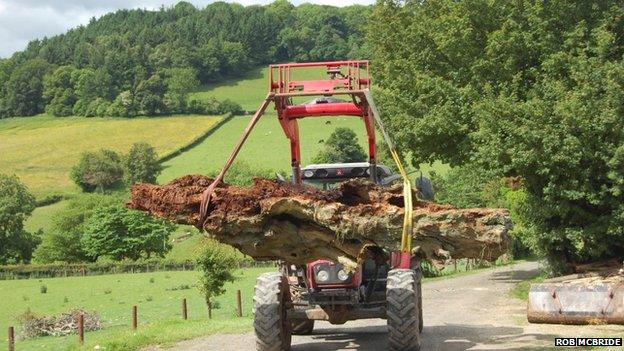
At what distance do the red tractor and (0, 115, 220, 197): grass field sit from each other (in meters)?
90.3

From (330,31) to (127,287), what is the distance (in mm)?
97103

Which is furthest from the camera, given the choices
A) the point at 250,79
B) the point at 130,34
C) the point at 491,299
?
the point at 130,34

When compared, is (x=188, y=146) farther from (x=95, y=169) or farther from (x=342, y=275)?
(x=342, y=275)

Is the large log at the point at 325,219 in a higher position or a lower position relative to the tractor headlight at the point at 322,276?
higher

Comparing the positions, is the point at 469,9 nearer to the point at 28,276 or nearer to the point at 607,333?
the point at 607,333

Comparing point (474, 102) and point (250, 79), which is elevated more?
point (250, 79)

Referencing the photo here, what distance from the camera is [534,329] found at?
1723 centimetres

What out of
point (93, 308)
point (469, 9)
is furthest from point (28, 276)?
point (469, 9)

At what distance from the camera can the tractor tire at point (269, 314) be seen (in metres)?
13.7

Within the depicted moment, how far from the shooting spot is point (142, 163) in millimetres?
99062

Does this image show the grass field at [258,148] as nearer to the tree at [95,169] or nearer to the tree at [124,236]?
the tree at [124,236]

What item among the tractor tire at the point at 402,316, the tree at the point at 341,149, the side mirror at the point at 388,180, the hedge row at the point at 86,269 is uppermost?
the tree at the point at 341,149

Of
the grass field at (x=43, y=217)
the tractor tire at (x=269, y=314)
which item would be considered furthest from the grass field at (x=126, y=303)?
the grass field at (x=43, y=217)

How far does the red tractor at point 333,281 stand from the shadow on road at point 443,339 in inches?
43.6
